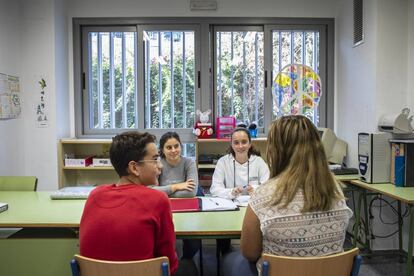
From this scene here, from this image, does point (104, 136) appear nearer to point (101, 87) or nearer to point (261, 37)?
point (101, 87)

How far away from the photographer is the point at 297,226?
136cm

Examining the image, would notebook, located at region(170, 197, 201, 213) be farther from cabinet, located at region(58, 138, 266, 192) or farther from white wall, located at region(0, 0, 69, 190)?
white wall, located at region(0, 0, 69, 190)

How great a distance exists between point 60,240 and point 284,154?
1.29 metres

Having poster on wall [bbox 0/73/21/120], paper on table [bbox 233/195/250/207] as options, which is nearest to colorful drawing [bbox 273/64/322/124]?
paper on table [bbox 233/195/250/207]

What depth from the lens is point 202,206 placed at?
225cm

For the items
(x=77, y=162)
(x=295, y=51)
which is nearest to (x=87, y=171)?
(x=77, y=162)

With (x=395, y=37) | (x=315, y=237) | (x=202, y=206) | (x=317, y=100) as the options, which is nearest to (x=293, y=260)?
(x=315, y=237)

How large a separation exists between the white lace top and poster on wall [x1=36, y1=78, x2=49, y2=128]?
330cm

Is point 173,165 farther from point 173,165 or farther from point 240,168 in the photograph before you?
point 240,168

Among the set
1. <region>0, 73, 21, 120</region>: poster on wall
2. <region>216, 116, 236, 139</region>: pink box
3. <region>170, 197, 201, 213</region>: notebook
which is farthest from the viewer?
<region>216, 116, 236, 139</region>: pink box

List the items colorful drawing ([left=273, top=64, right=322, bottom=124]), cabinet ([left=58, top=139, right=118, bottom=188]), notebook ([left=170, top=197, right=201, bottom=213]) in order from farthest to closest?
colorful drawing ([left=273, top=64, right=322, bottom=124]) → cabinet ([left=58, top=139, right=118, bottom=188]) → notebook ([left=170, top=197, right=201, bottom=213])

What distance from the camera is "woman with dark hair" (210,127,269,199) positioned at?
2.93 meters

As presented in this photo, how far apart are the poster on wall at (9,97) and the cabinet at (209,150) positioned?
204cm

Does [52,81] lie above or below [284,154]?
above
